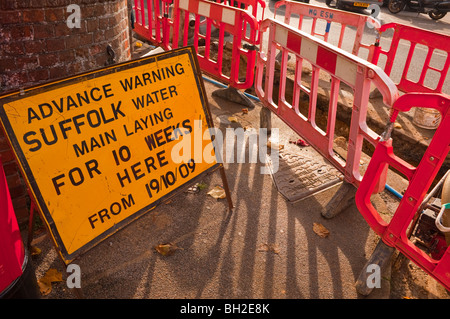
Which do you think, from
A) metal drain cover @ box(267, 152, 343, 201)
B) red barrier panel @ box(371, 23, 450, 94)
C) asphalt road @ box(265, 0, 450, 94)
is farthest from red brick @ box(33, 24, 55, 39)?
asphalt road @ box(265, 0, 450, 94)

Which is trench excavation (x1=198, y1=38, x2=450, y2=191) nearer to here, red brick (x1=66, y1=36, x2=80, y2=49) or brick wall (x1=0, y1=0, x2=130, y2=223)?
brick wall (x1=0, y1=0, x2=130, y2=223)

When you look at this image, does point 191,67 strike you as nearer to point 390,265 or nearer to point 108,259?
point 108,259

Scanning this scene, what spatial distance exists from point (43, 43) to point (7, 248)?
4.97ft

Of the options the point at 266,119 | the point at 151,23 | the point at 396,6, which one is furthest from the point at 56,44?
the point at 396,6

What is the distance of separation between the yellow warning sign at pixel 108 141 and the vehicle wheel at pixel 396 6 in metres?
14.7

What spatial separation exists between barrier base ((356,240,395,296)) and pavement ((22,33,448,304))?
53 mm

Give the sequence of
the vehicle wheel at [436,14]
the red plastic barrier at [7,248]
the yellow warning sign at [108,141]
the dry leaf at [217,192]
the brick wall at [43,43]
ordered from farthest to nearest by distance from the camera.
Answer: the vehicle wheel at [436,14] → the dry leaf at [217,192] → the brick wall at [43,43] → the yellow warning sign at [108,141] → the red plastic barrier at [7,248]

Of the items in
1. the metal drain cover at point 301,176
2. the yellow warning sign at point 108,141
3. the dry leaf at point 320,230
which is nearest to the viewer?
the yellow warning sign at point 108,141

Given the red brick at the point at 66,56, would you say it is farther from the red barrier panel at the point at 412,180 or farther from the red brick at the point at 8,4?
the red barrier panel at the point at 412,180

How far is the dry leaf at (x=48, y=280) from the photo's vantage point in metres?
2.60

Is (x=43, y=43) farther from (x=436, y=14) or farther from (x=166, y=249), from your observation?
(x=436, y=14)

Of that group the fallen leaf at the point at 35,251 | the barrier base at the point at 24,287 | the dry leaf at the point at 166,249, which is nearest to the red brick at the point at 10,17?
the barrier base at the point at 24,287
